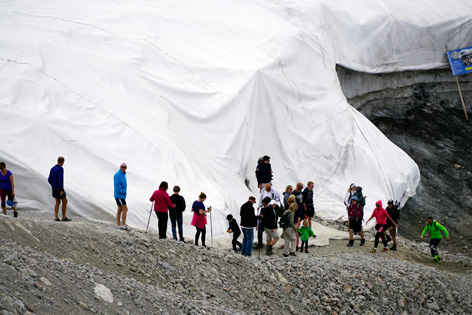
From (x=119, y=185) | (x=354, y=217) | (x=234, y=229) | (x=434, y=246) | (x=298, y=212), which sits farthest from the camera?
(x=434, y=246)

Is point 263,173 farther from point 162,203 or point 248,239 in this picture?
point 162,203

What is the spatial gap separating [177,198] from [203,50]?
946 cm

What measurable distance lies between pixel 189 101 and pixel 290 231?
6537mm

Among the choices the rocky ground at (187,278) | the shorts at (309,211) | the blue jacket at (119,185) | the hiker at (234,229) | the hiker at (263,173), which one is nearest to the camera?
the rocky ground at (187,278)

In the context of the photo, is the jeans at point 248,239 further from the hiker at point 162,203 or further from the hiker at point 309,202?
the hiker at point 309,202

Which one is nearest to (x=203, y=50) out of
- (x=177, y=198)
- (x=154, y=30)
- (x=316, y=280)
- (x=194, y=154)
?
(x=154, y=30)

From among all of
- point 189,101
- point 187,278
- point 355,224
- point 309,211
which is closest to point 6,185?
point 187,278

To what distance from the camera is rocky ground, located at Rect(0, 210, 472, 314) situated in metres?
7.87

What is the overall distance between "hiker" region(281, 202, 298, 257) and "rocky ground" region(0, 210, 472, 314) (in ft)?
0.97

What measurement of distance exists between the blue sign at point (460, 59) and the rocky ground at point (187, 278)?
643 inches

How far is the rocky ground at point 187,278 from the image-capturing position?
7871 mm

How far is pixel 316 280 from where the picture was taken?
12.3 m

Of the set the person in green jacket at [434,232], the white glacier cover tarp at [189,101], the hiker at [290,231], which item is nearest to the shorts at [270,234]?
the hiker at [290,231]

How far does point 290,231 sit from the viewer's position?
536 inches
